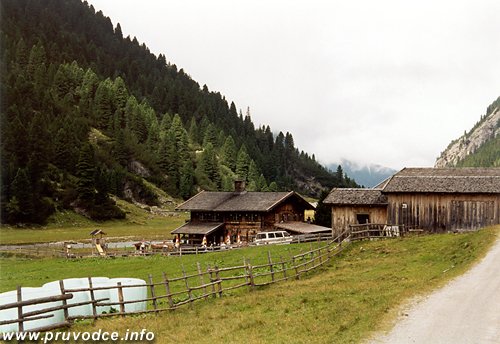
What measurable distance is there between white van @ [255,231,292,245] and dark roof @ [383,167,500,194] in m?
14.7

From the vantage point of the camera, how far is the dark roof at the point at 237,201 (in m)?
71.1

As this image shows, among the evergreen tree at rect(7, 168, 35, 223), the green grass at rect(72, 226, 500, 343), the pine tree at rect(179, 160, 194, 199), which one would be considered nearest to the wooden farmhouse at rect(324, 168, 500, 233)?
the green grass at rect(72, 226, 500, 343)

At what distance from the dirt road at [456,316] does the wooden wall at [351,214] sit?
2442 cm

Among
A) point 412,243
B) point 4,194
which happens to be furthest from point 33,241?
point 412,243

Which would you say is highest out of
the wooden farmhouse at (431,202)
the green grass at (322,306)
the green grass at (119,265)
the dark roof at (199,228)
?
the wooden farmhouse at (431,202)

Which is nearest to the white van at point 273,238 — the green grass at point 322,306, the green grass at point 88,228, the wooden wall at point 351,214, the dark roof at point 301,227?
the dark roof at point 301,227

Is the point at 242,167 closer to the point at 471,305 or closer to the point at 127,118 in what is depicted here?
the point at 127,118

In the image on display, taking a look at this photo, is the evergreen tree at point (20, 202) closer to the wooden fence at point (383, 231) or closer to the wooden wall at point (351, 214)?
the wooden wall at point (351, 214)

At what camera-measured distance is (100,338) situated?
762 inches

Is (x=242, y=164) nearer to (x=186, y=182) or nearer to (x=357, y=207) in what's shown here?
(x=186, y=182)

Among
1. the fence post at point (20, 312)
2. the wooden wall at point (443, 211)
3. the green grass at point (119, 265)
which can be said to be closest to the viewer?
the fence post at point (20, 312)

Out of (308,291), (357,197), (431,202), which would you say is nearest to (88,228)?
(357,197)

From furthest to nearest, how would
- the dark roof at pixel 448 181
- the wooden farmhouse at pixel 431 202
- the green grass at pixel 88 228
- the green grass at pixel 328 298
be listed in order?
1. the green grass at pixel 88 228
2. the dark roof at pixel 448 181
3. the wooden farmhouse at pixel 431 202
4. the green grass at pixel 328 298

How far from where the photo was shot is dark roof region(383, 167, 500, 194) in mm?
45062
